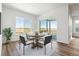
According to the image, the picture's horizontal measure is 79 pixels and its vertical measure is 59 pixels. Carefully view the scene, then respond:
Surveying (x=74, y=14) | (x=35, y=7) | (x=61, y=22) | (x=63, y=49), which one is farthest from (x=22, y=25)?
(x=74, y=14)

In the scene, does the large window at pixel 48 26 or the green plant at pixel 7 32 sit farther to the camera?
the large window at pixel 48 26

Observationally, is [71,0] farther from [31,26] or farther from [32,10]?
[31,26]

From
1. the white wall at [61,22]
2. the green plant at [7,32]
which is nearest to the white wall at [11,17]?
the green plant at [7,32]

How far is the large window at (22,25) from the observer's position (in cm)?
261

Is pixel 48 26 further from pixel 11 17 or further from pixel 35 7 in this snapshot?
pixel 11 17

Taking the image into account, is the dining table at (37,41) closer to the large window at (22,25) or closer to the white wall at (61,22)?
the large window at (22,25)

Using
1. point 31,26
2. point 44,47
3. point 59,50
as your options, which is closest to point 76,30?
point 59,50

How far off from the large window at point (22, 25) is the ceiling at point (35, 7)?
0.91 feet

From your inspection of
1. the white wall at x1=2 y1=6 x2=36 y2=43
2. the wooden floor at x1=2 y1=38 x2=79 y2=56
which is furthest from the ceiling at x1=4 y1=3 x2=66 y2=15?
the wooden floor at x1=2 y1=38 x2=79 y2=56

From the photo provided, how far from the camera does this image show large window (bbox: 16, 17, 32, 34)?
2.61 meters

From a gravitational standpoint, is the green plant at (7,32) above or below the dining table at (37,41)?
above

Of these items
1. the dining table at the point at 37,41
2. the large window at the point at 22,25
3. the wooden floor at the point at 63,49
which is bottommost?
the wooden floor at the point at 63,49

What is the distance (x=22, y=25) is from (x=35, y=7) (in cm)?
62

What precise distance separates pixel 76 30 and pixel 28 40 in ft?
4.49
